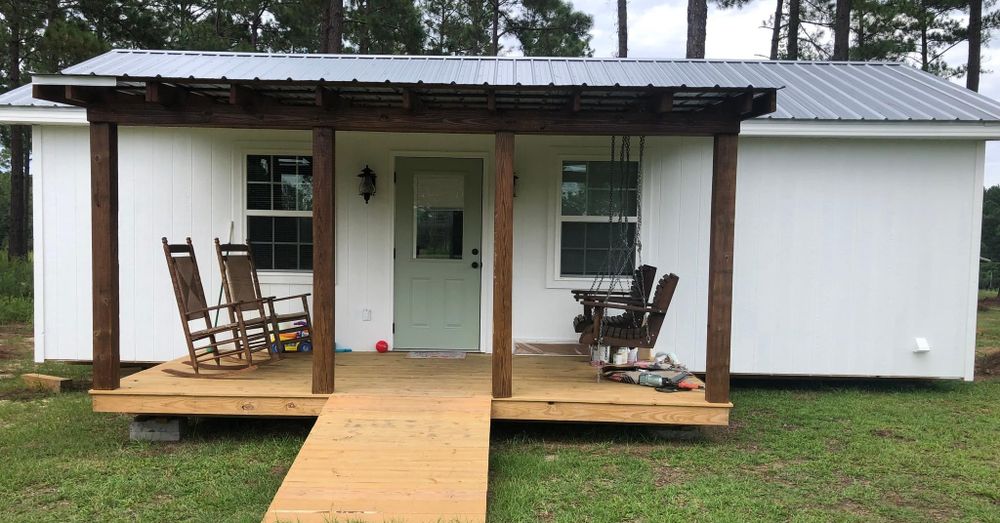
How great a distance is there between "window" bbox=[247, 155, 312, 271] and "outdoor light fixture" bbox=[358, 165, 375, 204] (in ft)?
1.57

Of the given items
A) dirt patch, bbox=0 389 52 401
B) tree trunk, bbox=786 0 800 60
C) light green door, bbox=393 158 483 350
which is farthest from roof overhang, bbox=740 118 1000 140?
tree trunk, bbox=786 0 800 60

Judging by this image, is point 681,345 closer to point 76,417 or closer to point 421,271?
point 421,271

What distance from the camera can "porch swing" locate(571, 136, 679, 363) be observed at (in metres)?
4.52

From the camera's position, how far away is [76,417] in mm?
4570

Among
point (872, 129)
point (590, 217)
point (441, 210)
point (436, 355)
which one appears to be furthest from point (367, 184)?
point (872, 129)

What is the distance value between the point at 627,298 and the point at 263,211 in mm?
3367

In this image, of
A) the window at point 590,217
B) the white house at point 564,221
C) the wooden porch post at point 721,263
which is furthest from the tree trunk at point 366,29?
the wooden porch post at point 721,263

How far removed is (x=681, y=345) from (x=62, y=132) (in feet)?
19.0

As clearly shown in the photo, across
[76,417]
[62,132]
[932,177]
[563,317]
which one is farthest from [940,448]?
[62,132]

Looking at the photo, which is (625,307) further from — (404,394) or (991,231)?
(991,231)

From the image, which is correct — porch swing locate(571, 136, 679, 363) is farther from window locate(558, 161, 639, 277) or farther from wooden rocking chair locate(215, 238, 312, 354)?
wooden rocking chair locate(215, 238, 312, 354)

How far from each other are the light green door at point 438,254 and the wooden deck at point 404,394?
3.91 feet

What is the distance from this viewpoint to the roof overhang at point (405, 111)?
12.5 ft

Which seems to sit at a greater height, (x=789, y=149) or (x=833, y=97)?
(x=833, y=97)
